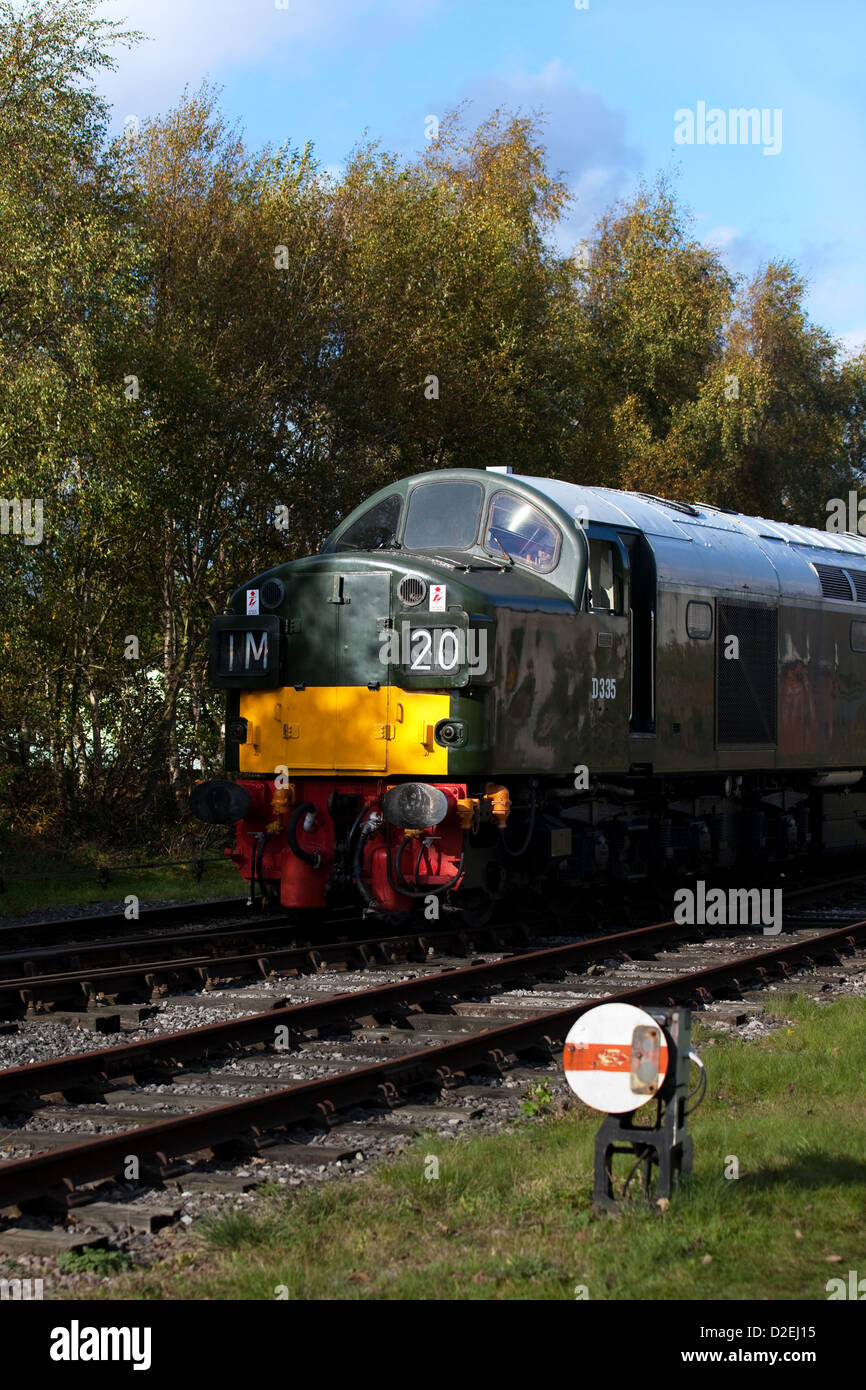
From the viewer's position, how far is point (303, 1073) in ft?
27.7

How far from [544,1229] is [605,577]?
8246mm

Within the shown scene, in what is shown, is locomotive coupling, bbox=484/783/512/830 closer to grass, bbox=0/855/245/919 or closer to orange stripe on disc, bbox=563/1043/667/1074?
grass, bbox=0/855/245/919

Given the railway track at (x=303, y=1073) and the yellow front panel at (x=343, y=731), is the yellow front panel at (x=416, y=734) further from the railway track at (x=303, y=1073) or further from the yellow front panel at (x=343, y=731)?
the railway track at (x=303, y=1073)

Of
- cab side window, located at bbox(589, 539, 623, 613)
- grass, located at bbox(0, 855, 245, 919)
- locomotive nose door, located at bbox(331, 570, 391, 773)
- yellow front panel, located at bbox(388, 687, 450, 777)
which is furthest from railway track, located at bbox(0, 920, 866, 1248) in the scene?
grass, located at bbox(0, 855, 245, 919)

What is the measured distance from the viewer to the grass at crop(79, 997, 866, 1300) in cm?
511

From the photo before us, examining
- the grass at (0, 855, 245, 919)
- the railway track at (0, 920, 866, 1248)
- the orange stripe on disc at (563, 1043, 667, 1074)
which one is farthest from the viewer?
the grass at (0, 855, 245, 919)

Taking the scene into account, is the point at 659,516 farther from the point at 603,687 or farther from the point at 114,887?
the point at 114,887

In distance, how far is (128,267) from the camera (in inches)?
771

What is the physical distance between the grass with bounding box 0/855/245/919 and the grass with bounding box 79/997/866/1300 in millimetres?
9939

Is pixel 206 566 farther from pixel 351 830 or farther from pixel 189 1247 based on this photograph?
pixel 189 1247

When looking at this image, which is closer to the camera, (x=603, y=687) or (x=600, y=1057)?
(x=600, y=1057)

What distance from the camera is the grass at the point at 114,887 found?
1634 centimetres

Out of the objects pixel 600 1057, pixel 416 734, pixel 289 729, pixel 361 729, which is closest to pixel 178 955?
pixel 289 729

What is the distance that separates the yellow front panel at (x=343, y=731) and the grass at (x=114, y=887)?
13.9 ft
